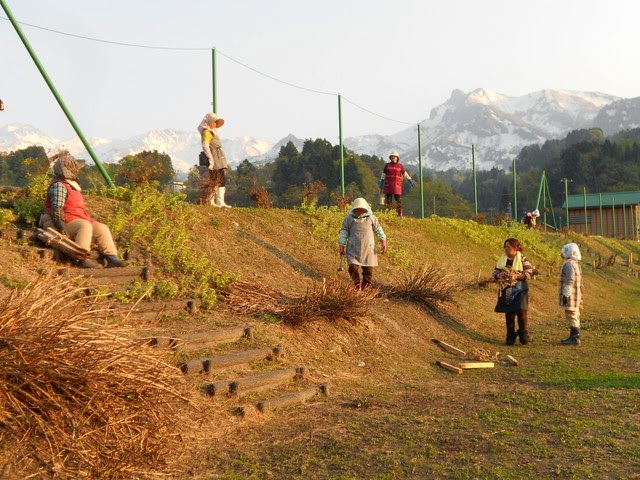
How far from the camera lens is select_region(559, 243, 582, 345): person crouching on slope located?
10719 millimetres

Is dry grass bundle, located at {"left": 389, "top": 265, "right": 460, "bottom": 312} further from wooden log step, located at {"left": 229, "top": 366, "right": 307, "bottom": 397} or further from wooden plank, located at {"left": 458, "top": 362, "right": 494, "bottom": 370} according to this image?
wooden log step, located at {"left": 229, "top": 366, "right": 307, "bottom": 397}

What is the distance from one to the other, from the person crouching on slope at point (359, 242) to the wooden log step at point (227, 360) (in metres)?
3.40

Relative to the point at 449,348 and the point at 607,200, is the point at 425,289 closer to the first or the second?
the point at 449,348

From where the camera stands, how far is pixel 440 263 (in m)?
16.3

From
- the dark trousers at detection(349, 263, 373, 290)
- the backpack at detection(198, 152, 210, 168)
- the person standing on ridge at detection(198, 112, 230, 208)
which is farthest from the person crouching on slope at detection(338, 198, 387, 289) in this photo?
the backpack at detection(198, 152, 210, 168)

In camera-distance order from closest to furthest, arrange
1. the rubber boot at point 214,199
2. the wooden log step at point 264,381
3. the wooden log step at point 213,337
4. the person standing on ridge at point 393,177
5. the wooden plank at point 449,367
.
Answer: the wooden log step at point 264,381, the wooden log step at point 213,337, the wooden plank at point 449,367, the rubber boot at point 214,199, the person standing on ridge at point 393,177

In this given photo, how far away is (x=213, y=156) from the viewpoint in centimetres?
1288

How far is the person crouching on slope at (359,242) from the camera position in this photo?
10.5 meters

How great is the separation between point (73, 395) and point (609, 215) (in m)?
58.4

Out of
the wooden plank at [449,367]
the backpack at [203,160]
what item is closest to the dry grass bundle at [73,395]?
the wooden plank at [449,367]

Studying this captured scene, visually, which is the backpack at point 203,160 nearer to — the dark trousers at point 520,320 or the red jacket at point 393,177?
the red jacket at point 393,177

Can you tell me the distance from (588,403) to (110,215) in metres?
7.30

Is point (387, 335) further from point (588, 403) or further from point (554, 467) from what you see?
point (554, 467)

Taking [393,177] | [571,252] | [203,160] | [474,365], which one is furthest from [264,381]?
[393,177]
